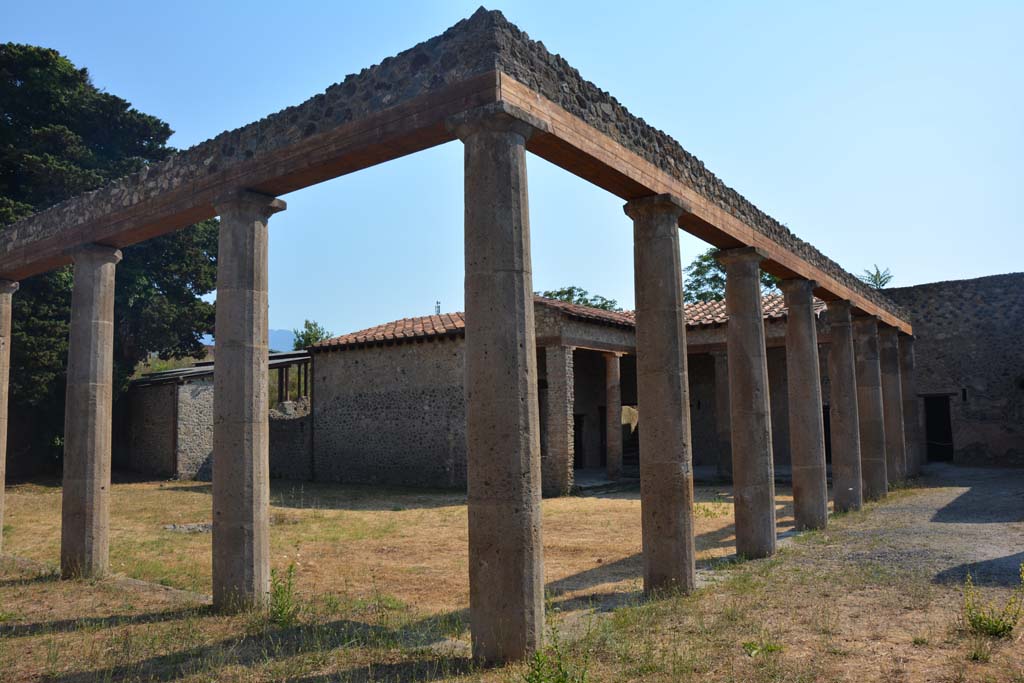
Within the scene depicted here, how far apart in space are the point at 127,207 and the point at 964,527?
1223 centimetres

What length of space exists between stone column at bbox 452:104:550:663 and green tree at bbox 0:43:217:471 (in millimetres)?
18785

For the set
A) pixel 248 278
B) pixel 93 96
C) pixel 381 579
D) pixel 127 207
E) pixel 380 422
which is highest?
pixel 93 96

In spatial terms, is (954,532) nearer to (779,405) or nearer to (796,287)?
A: (796,287)

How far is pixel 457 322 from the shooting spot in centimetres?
2080

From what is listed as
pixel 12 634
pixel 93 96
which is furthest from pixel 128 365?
pixel 12 634

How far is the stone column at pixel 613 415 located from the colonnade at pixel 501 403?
9115mm

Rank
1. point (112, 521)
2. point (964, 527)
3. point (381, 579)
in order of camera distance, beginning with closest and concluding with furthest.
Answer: point (381, 579) → point (964, 527) → point (112, 521)

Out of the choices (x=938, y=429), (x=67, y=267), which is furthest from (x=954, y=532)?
(x=67, y=267)

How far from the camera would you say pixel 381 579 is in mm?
8930

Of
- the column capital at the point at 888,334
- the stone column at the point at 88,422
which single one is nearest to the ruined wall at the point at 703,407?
the column capital at the point at 888,334

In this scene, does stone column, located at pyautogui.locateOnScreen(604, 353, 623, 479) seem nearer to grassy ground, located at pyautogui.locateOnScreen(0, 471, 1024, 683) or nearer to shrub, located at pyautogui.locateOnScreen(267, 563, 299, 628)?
grassy ground, located at pyautogui.locateOnScreen(0, 471, 1024, 683)

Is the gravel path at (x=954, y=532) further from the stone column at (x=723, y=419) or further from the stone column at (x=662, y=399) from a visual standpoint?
the stone column at (x=723, y=419)

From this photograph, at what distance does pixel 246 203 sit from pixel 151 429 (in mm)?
18908

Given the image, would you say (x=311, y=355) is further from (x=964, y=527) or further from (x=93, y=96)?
(x=964, y=527)
